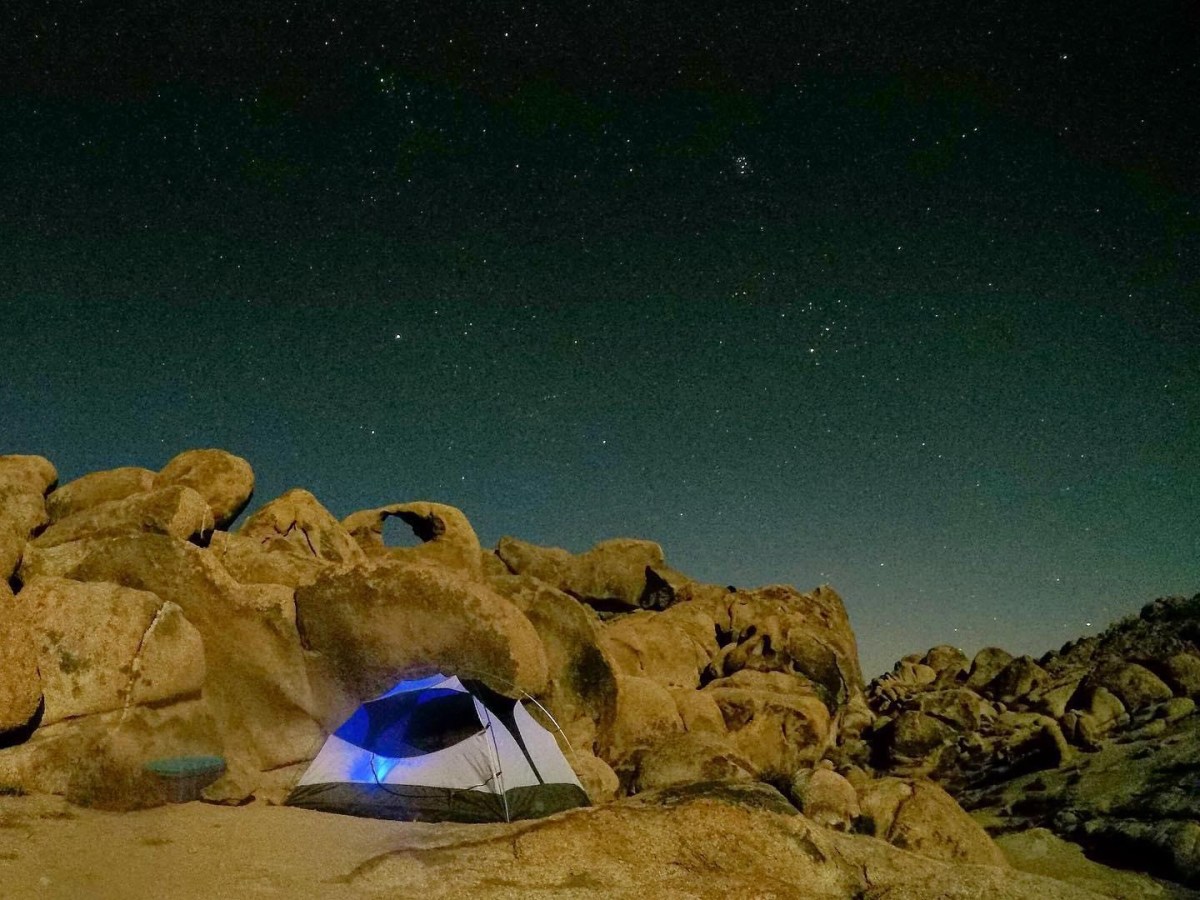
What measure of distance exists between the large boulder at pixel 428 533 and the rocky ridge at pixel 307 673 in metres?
0.11

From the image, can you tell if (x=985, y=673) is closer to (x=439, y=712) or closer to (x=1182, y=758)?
Answer: (x=1182, y=758)

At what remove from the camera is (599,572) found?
40.4m

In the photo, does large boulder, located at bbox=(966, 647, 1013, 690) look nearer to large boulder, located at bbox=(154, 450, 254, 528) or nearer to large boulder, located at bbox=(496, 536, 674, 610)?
large boulder, located at bbox=(496, 536, 674, 610)

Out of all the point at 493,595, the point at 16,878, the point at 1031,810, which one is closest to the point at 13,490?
the point at 493,595

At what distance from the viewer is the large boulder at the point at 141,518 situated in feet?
54.5

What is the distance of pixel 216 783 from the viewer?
1341 centimetres

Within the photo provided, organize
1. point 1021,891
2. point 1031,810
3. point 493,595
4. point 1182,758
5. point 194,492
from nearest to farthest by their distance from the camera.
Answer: point 1021,891 → point 493,595 → point 194,492 → point 1182,758 → point 1031,810

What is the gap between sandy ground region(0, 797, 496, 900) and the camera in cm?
782

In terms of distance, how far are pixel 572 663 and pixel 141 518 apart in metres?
10.8

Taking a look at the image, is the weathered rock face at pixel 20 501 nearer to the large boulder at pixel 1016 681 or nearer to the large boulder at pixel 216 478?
the large boulder at pixel 216 478

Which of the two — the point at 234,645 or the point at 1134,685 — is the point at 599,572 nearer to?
the point at 1134,685

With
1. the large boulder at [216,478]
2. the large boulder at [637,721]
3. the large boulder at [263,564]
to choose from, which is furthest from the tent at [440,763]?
the large boulder at [216,478]

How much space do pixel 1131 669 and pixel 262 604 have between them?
3293 cm

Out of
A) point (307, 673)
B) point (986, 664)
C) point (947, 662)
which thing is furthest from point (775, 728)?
point (947, 662)
